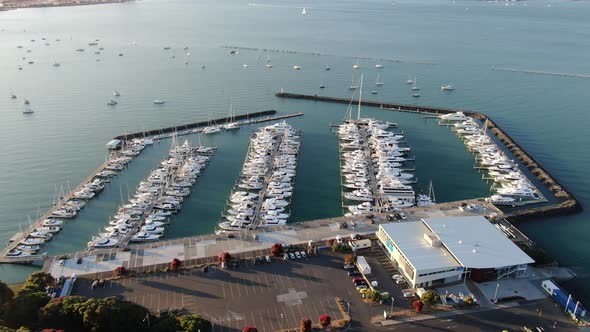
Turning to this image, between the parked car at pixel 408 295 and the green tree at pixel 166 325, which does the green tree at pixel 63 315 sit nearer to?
the green tree at pixel 166 325

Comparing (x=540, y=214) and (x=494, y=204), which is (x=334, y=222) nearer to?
(x=494, y=204)

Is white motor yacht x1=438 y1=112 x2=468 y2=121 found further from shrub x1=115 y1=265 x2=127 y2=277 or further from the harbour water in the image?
shrub x1=115 y1=265 x2=127 y2=277

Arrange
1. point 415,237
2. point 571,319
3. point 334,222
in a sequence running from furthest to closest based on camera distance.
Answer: point 334,222 → point 415,237 → point 571,319

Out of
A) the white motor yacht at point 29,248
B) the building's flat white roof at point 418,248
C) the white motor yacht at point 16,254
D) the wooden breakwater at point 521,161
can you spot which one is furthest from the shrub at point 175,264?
the wooden breakwater at point 521,161

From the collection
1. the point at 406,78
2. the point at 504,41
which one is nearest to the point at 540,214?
the point at 406,78

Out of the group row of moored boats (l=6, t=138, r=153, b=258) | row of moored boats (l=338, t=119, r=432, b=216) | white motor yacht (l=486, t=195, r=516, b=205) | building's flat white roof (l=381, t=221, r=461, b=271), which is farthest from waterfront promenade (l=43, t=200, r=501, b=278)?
row of moored boats (l=6, t=138, r=153, b=258)
